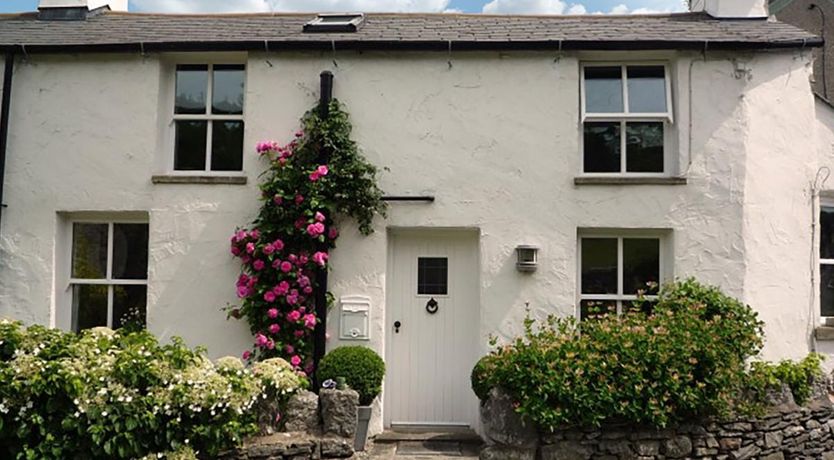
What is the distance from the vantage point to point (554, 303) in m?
7.40

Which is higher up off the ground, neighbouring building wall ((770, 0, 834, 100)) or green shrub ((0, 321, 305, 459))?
neighbouring building wall ((770, 0, 834, 100))

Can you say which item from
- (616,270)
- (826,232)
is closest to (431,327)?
(616,270)

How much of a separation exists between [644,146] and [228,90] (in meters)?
5.49

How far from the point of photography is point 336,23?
828cm

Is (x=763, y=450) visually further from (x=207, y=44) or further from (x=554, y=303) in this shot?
(x=207, y=44)

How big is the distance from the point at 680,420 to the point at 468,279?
9.29 ft

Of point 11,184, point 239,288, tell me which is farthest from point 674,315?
point 11,184

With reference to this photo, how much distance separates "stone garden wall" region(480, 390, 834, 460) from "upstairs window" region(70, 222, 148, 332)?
4.73 meters

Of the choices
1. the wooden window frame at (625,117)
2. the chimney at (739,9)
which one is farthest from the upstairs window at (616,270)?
the chimney at (739,9)

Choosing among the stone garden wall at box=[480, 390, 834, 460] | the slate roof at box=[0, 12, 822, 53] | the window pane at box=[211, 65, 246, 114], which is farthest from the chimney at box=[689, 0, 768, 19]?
the window pane at box=[211, 65, 246, 114]

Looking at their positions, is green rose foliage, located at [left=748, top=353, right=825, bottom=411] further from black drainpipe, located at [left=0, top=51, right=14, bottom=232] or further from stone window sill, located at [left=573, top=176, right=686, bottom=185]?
black drainpipe, located at [left=0, top=51, right=14, bottom=232]

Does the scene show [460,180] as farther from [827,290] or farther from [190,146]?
[827,290]

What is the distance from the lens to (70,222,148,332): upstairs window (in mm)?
7859

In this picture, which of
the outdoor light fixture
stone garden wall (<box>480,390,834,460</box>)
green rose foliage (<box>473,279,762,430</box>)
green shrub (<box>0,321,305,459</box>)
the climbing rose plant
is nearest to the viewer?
green shrub (<box>0,321,305,459</box>)
